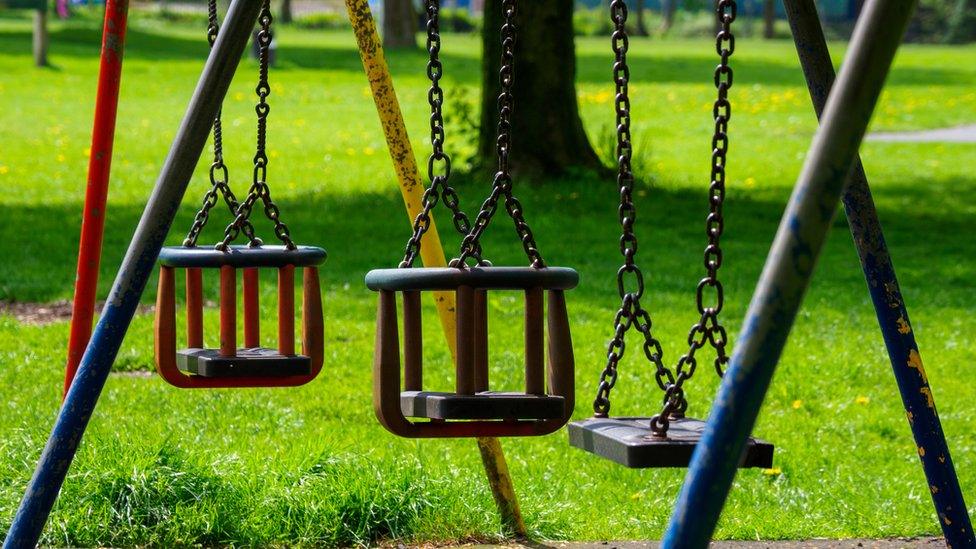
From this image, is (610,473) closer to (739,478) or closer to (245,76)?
(739,478)

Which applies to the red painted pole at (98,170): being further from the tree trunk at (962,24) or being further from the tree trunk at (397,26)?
the tree trunk at (962,24)

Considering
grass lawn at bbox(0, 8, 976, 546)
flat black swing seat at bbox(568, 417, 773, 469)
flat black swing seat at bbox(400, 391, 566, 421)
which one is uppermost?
flat black swing seat at bbox(400, 391, 566, 421)

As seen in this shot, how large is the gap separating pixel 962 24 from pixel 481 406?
174 feet

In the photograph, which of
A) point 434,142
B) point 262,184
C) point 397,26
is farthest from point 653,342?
point 397,26

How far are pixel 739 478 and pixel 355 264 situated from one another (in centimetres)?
450

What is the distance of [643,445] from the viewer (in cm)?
252

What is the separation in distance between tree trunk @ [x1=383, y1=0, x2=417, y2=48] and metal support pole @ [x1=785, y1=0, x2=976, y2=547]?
3088cm

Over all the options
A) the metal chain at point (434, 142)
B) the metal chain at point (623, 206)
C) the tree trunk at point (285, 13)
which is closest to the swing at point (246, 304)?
the metal chain at point (434, 142)

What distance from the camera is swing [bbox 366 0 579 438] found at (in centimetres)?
270

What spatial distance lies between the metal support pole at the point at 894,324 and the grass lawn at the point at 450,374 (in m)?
0.97

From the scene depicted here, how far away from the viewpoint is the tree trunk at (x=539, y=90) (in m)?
11.6

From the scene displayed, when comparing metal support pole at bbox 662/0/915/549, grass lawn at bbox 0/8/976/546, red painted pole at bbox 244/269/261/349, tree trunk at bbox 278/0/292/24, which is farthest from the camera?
tree trunk at bbox 278/0/292/24

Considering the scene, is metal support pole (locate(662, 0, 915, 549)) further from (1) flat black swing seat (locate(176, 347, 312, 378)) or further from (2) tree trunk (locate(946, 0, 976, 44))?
(2) tree trunk (locate(946, 0, 976, 44))

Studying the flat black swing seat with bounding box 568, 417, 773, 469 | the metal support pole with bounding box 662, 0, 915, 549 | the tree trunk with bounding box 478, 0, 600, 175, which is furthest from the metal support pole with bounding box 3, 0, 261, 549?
the tree trunk with bounding box 478, 0, 600, 175
